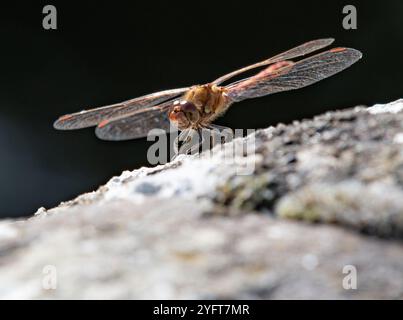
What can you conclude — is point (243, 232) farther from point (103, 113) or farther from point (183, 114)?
point (103, 113)

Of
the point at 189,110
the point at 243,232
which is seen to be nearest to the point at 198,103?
the point at 189,110

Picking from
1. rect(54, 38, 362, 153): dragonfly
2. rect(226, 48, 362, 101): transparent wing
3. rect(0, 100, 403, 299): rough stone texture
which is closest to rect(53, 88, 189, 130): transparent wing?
rect(54, 38, 362, 153): dragonfly

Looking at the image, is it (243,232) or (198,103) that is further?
(198,103)

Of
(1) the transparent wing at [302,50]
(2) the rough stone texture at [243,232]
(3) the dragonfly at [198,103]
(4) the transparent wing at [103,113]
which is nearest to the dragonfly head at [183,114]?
(3) the dragonfly at [198,103]

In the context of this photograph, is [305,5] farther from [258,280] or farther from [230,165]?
[258,280]

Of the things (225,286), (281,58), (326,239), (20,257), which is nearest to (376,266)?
(326,239)

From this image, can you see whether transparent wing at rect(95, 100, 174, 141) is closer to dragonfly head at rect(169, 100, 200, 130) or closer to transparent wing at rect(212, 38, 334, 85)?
dragonfly head at rect(169, 100, 200, 130)
